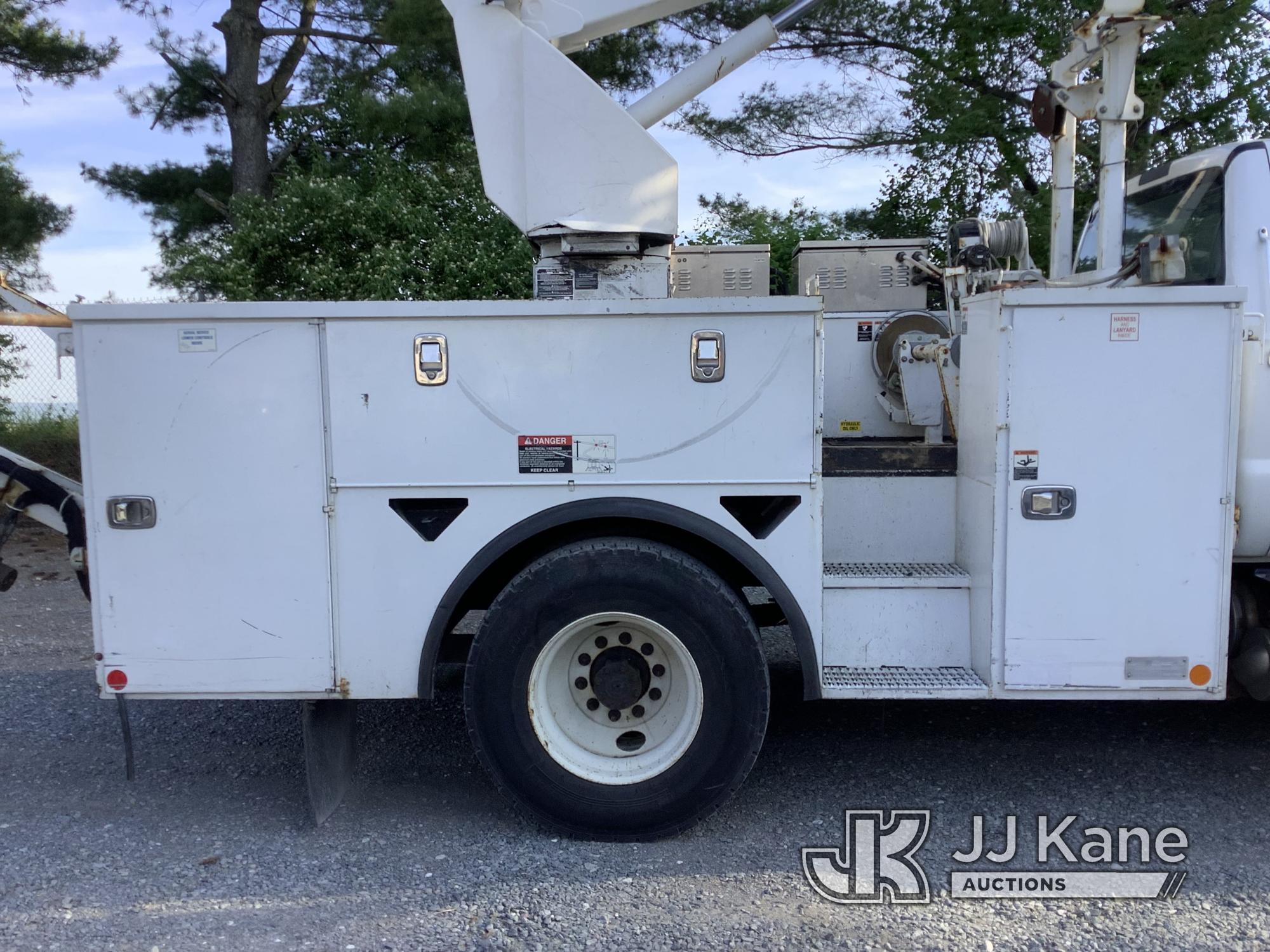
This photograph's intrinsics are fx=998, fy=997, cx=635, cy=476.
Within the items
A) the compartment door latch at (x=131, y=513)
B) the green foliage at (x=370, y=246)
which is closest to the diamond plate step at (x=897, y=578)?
the compartment door latch at (x=131, y=513)

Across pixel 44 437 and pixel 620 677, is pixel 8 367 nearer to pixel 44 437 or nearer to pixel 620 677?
pixel 44 437

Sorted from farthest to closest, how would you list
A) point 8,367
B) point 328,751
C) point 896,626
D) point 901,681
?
point 8,367 → point 328,751 → point 896,626 → point 901,681

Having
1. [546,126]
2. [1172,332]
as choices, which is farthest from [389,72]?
[1172,332]

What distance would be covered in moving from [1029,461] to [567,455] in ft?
5.23

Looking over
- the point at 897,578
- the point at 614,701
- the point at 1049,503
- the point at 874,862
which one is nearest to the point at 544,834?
the point at 614,701

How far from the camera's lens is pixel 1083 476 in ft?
11.2

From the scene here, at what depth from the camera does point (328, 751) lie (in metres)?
3.83

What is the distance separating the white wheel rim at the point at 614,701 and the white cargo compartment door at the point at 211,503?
0.80m

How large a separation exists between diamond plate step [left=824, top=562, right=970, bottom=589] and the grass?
9249 mm

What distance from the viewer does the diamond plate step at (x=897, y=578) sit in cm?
362

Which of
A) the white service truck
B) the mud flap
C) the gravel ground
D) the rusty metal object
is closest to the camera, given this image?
the gravel ground

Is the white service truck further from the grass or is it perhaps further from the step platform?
the grass

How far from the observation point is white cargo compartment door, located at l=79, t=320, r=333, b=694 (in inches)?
135

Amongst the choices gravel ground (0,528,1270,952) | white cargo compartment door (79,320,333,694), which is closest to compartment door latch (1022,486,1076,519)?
gravel ground (0,528,1270,952)
